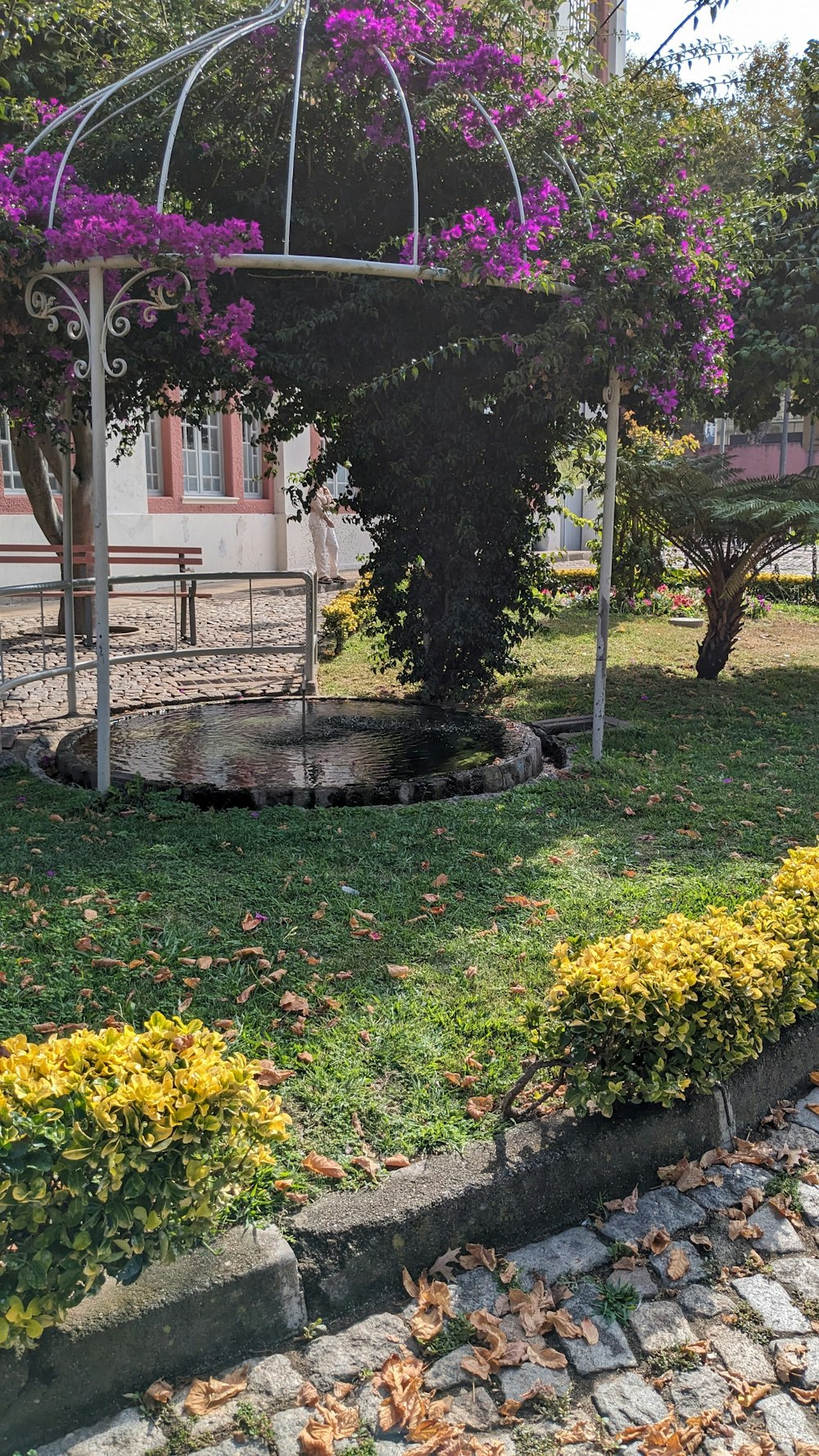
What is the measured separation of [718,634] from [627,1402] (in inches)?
354

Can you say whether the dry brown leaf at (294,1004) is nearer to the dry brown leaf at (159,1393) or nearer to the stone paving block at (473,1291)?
the stone paving block at (473,1291)

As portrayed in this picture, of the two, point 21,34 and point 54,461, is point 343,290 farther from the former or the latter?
point 54,461

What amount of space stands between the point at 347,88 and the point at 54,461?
6.48 meters

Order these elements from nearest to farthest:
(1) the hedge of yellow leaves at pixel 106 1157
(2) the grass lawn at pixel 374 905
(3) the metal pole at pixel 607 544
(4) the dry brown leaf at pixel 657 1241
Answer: (1) the hedge of yellow leaves at pixel 106 1157 → (4) the dry brown leaf at pixel 657 1241 → (2) the grass lawn at pixel 374 905 → (3) the metal pole at pixel 607 544

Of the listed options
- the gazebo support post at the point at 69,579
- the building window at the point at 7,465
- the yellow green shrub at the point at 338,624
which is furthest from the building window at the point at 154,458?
the gazebo support post at the point at 69,579

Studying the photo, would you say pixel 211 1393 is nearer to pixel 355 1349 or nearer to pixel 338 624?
pixel 355 1349

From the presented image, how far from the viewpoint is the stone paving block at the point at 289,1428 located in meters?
2.30

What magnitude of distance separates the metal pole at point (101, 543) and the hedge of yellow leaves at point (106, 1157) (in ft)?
11.9

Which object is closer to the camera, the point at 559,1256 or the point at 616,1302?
the point at 616,1302

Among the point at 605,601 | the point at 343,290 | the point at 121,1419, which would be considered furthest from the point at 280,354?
the point at 121,1419

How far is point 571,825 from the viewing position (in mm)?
5918

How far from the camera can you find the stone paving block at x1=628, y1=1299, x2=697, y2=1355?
2.62 m

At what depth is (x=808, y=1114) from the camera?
11.8 feet

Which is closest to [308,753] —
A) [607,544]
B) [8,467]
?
[607,544]
